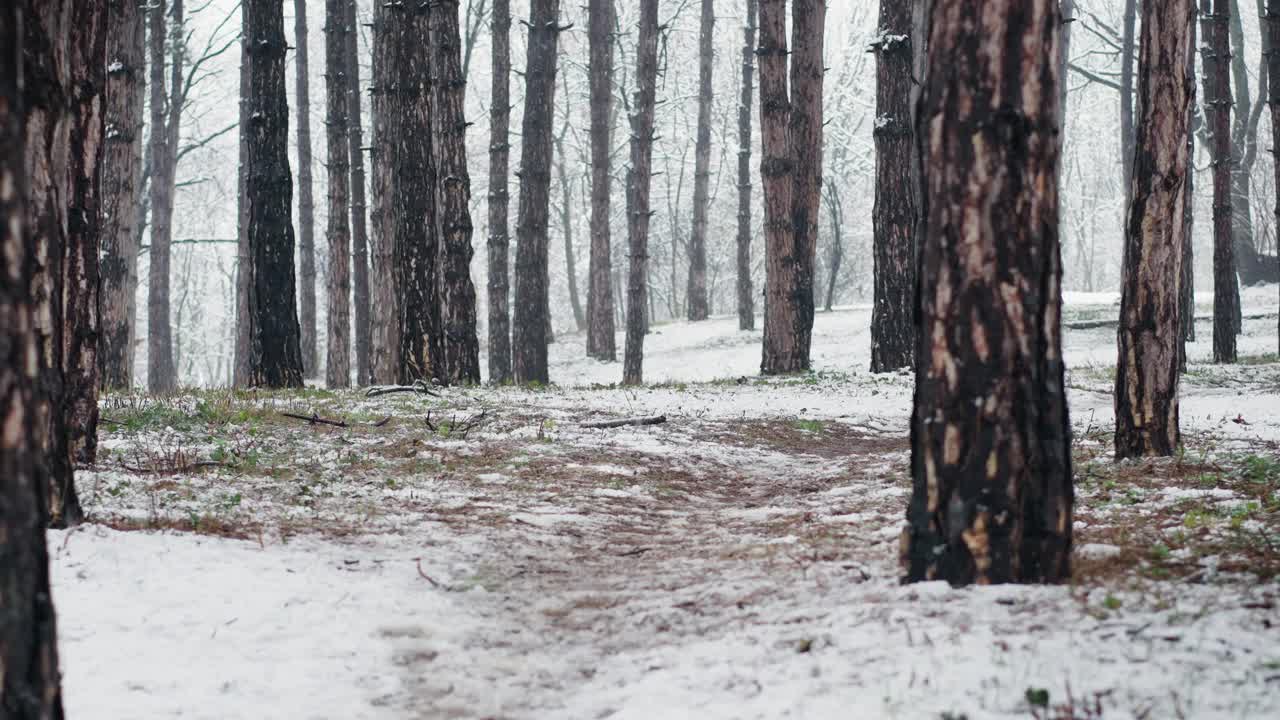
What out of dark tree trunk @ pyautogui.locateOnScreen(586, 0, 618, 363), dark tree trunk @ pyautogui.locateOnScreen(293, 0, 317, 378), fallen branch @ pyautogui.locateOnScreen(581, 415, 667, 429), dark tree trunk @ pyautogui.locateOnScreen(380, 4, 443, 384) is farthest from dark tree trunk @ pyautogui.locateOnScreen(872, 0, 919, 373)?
dark tree trunk @ pyautogui.locateOnScreen(293, 0, 317, 378)

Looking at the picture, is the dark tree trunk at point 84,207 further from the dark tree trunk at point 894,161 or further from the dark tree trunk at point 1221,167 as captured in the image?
the dark tree trunk at point 1221,167

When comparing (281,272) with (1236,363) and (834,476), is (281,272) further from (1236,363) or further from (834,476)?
(1236,363)

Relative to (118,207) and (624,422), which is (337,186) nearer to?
(118,207)

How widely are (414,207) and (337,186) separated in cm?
729

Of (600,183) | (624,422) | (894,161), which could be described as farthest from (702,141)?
(624,422)

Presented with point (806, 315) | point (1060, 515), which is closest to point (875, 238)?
point (806, 315)

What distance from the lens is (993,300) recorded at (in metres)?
3.58

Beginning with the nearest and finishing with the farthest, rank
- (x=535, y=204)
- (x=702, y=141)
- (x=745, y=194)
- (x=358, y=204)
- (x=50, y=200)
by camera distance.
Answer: (x=50, y=200)
(x=535, y=204)
(x=358, y=204)
(x=745, y=194)
(x=702, y=141)

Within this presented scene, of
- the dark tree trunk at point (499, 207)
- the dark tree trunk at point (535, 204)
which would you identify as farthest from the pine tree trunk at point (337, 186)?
the dark tree trunk at point (535, 204)

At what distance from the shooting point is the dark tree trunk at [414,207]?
12898 millimetres

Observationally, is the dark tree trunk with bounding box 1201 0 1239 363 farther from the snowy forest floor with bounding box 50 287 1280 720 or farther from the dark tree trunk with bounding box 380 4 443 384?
the dark tree trunk with bounding box 380 4 443 384

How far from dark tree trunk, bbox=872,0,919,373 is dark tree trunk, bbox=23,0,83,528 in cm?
1242

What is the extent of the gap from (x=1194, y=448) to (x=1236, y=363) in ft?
36.6

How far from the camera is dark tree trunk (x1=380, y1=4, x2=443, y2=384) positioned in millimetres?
12898
